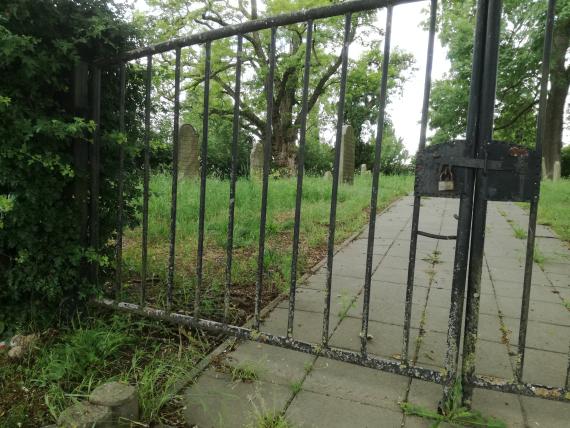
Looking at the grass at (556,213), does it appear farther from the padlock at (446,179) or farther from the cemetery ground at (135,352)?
the padlock at (446,179)

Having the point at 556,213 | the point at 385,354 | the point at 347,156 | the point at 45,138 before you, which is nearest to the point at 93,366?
the point at 45,138

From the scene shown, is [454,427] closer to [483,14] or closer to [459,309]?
[459,309]

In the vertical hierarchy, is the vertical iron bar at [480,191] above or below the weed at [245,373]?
above

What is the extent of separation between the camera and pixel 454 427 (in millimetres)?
1733

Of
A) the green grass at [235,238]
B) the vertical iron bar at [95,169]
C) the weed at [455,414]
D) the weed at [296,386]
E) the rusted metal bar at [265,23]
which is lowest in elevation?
the weed at [296,386]

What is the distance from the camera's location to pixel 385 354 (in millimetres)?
2387

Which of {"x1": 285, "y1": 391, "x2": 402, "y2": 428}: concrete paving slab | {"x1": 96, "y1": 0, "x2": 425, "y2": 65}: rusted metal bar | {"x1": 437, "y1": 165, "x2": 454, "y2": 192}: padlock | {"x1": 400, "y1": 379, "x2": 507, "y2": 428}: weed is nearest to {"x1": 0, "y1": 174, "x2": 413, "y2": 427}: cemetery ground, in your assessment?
{"x1": 285, "y1": 391, "x2": 402, "y2": 428}: concrete paving slab

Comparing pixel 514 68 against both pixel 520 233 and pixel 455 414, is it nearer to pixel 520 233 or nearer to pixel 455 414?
pixel 520 233

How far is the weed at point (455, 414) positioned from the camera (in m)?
1.74

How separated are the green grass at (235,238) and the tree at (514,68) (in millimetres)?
7527

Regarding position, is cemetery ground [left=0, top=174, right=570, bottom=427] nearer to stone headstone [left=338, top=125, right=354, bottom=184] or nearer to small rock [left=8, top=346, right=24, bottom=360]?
small rock [left=8, top=346, right=24, bottom=360]

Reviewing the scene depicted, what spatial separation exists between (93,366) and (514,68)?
15.3 m

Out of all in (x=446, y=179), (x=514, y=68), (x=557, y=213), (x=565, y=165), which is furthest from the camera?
(x=565, y=165)

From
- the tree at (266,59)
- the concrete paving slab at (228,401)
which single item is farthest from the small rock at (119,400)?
the tree at (266,59)
